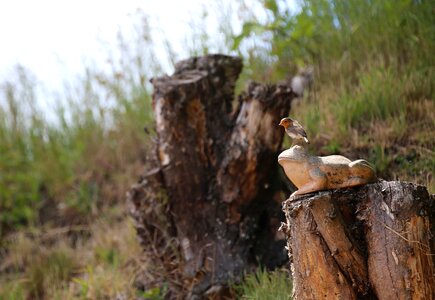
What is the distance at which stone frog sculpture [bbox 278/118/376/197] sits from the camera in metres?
2.34

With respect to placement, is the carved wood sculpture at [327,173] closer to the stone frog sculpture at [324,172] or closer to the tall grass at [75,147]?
the stone frog sculpture at [324,172]

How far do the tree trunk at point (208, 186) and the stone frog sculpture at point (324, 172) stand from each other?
1.22m

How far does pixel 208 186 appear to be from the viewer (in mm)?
3809

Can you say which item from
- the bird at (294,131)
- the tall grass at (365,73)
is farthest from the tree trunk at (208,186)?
the bird at (294,131)

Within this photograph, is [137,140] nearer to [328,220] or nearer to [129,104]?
[129,104]

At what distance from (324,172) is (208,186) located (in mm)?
1555

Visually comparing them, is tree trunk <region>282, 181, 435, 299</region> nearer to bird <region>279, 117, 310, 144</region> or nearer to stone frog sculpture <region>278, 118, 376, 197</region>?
stone frog sculpture <region>278, 118, 376, 197</region>

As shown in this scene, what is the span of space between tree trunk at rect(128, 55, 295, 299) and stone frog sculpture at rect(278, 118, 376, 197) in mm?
1215

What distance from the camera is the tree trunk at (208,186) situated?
144 inches

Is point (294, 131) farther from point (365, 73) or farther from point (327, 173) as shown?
point (365, 73)

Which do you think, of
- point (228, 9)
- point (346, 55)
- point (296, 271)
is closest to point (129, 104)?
point (228, 9)

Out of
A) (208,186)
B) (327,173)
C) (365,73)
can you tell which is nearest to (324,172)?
(327,173)

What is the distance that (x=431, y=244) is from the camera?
7.32 feet

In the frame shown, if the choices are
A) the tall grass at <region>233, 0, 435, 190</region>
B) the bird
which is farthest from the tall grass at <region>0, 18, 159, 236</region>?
the bird
